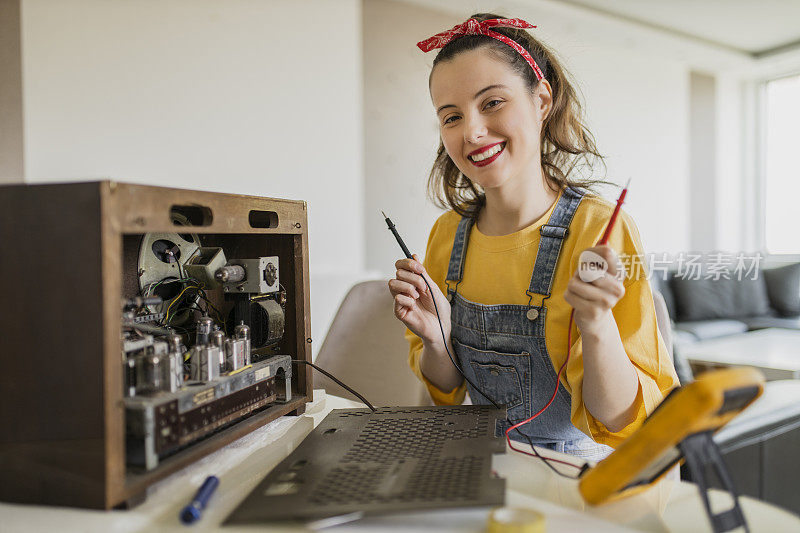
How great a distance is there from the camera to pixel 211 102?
270cm

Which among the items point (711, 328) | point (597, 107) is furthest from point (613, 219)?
point (597, 107)

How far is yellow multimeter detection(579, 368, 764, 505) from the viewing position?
51 cm

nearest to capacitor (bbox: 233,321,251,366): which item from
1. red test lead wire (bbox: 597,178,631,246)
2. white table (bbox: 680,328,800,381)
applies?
red test lead wire (bbox: 597,178,631,246)

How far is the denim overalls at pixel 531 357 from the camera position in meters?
1.09

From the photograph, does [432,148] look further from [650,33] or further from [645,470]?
[645,470]

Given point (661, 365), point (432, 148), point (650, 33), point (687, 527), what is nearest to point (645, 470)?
point (687, 527)

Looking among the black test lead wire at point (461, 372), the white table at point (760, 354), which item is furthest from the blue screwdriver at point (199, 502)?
the white table at point (760, 354)

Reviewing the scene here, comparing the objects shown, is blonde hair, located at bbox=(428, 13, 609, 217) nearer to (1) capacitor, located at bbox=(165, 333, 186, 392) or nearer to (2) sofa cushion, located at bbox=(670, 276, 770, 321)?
(1) capacitor, located at bbox=(165, 333, 186, 392)

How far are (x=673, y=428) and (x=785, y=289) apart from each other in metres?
5.36

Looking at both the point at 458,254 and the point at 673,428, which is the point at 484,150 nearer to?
the point at 458,254

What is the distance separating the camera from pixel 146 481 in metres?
0.66

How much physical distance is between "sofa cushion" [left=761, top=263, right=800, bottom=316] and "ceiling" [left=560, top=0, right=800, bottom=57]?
2093 millimetres

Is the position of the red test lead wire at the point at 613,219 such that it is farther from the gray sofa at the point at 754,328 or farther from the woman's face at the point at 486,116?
the gray sofa at the point at 754,328

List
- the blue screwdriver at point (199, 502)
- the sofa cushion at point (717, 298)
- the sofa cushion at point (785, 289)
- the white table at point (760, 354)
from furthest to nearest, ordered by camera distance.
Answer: the sofa cushion at point (785, 289)
the sofa cushion at point (717, 298)
the white table at point (760, 354)
the blue screwdriver at point (199, 502)
